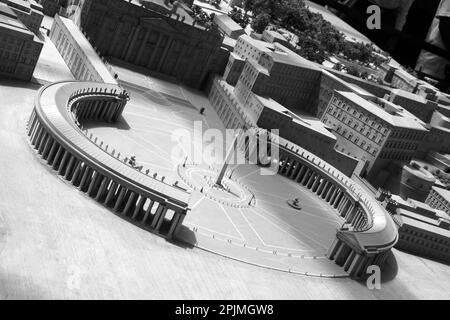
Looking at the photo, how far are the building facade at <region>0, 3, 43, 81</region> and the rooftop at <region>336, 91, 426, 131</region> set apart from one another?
76830 millimetres

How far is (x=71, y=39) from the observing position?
133875mm

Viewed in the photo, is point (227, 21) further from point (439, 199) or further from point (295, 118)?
point (439, 199)

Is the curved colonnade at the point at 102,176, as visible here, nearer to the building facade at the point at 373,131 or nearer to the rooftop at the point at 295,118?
the rooftop at the point at 295,118

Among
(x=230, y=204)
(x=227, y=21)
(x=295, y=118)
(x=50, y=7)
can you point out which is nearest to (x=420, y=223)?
(x=295, y=118)

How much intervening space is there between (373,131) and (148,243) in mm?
84129

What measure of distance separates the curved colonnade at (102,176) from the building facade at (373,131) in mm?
72656

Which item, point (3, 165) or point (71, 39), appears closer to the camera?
point (3, 165)

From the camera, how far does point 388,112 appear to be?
15075cm

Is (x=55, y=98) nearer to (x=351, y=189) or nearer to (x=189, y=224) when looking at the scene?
(x=189, y=224)

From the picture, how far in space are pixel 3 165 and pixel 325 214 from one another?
6383 cm

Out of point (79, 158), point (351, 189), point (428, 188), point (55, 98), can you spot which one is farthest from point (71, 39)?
point (428, 188)

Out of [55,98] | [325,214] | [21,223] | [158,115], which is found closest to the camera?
[21,223]

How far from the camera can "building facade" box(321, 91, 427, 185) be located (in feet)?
466

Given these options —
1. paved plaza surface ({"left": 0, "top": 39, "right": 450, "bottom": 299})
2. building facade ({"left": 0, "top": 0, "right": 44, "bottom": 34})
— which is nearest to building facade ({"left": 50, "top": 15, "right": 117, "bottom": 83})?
paved plaza surface ({"left": 0, "top": 39, "right": 450, "bottom": 299})
